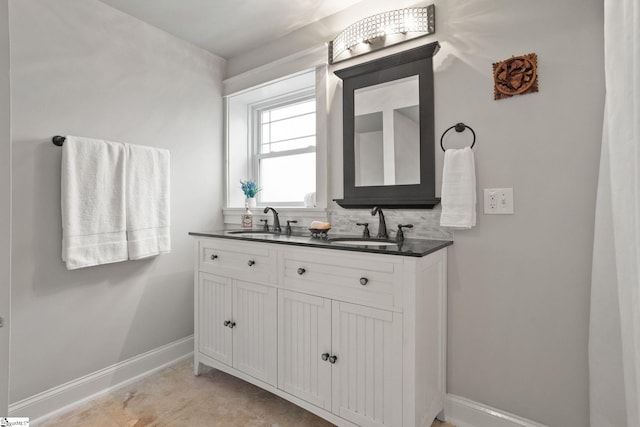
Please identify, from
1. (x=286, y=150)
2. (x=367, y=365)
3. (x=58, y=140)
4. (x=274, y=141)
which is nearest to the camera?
(x=367, y=365)

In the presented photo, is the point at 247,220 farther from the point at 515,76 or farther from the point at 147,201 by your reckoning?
the point at 515,76

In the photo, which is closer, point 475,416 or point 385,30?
point 475,416

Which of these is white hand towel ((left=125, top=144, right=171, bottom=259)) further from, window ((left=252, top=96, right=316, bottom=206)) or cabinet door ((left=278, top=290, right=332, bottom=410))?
cabinet door ((left=278, top=290, right=332, bottom=410))

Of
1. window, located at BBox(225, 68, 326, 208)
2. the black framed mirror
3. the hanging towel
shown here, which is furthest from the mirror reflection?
the hanging towel

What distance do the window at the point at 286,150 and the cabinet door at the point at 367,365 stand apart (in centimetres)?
130

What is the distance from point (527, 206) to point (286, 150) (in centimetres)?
179

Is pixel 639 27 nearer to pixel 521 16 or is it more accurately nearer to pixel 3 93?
pixel 521 16

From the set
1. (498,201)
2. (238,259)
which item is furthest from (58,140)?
(498,201)

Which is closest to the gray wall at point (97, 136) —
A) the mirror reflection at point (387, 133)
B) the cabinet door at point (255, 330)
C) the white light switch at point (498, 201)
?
the cabinet door at point (255, 330)

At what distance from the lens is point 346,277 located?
1449 mm

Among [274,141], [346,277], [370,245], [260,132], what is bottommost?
[346,277]

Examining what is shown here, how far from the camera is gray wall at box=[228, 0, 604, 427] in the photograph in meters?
Answer: 1.34

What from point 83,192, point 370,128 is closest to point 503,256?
point 370,128

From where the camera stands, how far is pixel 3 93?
76 cm
